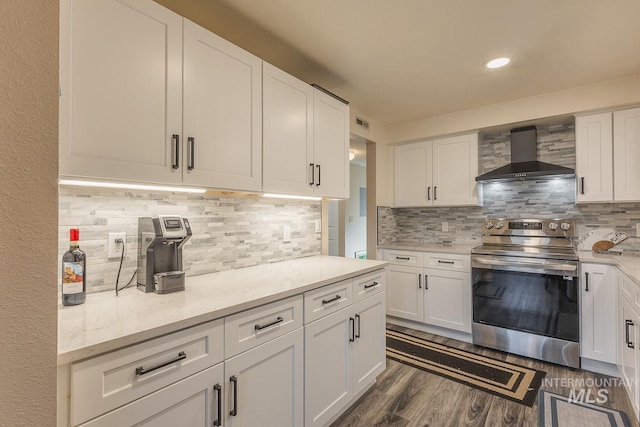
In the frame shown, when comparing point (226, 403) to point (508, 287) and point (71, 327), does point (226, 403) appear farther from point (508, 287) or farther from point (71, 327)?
point (508, 287)

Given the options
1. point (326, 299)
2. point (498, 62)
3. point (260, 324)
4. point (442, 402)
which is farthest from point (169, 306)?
point (498, 62)

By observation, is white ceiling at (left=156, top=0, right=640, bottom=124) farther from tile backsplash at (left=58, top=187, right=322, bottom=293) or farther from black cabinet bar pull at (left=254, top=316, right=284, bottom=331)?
black cabinet bar pull at (left=254, top=316, right=284, bottom=331)

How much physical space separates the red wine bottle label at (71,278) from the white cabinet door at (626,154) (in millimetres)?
3747

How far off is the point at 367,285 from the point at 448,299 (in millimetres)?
1489

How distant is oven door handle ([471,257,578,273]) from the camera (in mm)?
2463

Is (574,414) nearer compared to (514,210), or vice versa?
(574,414)

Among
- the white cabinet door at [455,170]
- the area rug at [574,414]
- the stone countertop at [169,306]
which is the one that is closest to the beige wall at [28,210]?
the stone countertop at [169,306]

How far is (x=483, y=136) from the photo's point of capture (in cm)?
344

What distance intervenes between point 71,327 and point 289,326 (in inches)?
33.2

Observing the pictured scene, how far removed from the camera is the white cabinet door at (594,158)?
2.58 metres

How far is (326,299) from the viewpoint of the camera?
170 cm

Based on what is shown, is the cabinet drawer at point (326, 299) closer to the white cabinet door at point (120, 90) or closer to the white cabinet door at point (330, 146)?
the white cabinet door at point (330, 146)

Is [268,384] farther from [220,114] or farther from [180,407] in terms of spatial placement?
[220,114]

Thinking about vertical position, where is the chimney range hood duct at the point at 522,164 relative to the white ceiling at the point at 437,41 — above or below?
below
